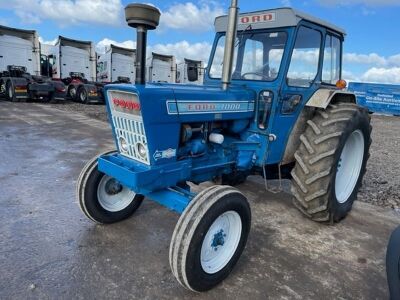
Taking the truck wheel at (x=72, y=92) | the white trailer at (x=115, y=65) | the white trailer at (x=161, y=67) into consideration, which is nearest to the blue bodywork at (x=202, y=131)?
the truck wheel at (x=72, y=92)

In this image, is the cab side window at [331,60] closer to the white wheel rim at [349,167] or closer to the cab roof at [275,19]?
the cab roof at [275,19]

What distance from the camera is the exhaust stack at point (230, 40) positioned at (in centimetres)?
322

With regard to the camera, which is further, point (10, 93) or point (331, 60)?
point (10, 93)

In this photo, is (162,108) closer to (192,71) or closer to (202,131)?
(202,131)

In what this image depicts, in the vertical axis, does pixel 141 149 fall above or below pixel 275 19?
below

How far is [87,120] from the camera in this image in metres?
11.1

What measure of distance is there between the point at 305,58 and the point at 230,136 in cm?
120

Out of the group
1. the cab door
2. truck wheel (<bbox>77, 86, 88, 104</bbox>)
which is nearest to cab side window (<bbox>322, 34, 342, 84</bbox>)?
the cab door

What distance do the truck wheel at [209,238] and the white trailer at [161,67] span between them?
1784 cm

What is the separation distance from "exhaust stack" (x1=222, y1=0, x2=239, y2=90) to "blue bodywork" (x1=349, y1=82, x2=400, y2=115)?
1505cm

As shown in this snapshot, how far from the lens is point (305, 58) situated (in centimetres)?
383

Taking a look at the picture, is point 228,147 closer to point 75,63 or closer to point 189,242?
point 189,242

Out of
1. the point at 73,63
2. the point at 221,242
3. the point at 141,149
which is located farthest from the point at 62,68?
the point at 221,242

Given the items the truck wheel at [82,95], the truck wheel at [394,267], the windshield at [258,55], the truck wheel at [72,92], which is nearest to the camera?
the truck wheel at [394,267]
